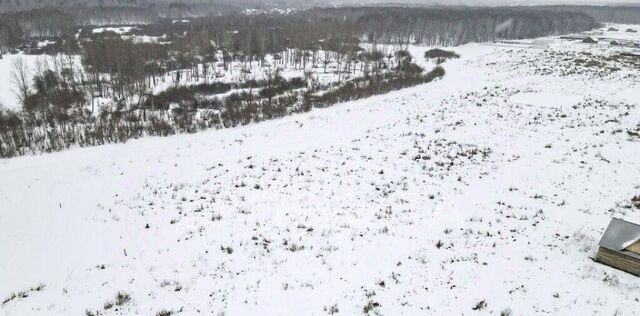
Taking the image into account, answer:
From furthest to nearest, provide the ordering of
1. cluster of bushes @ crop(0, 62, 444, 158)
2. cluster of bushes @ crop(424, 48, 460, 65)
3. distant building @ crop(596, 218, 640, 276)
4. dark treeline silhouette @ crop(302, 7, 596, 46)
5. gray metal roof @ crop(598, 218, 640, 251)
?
dark treeline silhouette @ crop(302, 7, 596, 46), cluster of bushes @ crop(424, 48, 460, 65), cluster of bushes @ crop(0, 62, 444, 158), gray metal roof @ crop(598, 218, 640, 251), distant building @ crop(596, 218, 640, 276)

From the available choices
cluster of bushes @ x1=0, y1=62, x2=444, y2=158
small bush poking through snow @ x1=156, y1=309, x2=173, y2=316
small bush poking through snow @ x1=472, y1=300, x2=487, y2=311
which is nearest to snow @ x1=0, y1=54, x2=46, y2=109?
cluster of bushes @ x1=0, y1=62, x2=444, y2=158

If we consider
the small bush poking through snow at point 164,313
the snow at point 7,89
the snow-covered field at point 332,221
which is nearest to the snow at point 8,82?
the snow at point 7,89

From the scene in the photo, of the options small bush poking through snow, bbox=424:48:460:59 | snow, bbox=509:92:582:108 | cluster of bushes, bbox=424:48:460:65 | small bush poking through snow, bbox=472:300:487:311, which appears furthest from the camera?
small bush poking through snow, bbox=424:48:460:59

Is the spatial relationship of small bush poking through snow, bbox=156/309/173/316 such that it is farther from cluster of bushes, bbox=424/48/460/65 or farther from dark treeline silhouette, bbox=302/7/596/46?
dark treeline silhouette, bbox=302/7/596/46

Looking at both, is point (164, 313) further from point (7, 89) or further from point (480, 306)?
point (7, 89)

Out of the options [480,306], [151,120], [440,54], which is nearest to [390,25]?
[440,54]

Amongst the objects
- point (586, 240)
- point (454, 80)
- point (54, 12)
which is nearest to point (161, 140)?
point (586, 240)

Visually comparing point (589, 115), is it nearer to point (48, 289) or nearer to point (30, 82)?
point (48, 289)

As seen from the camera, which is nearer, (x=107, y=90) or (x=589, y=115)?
(x=589, y=115)
